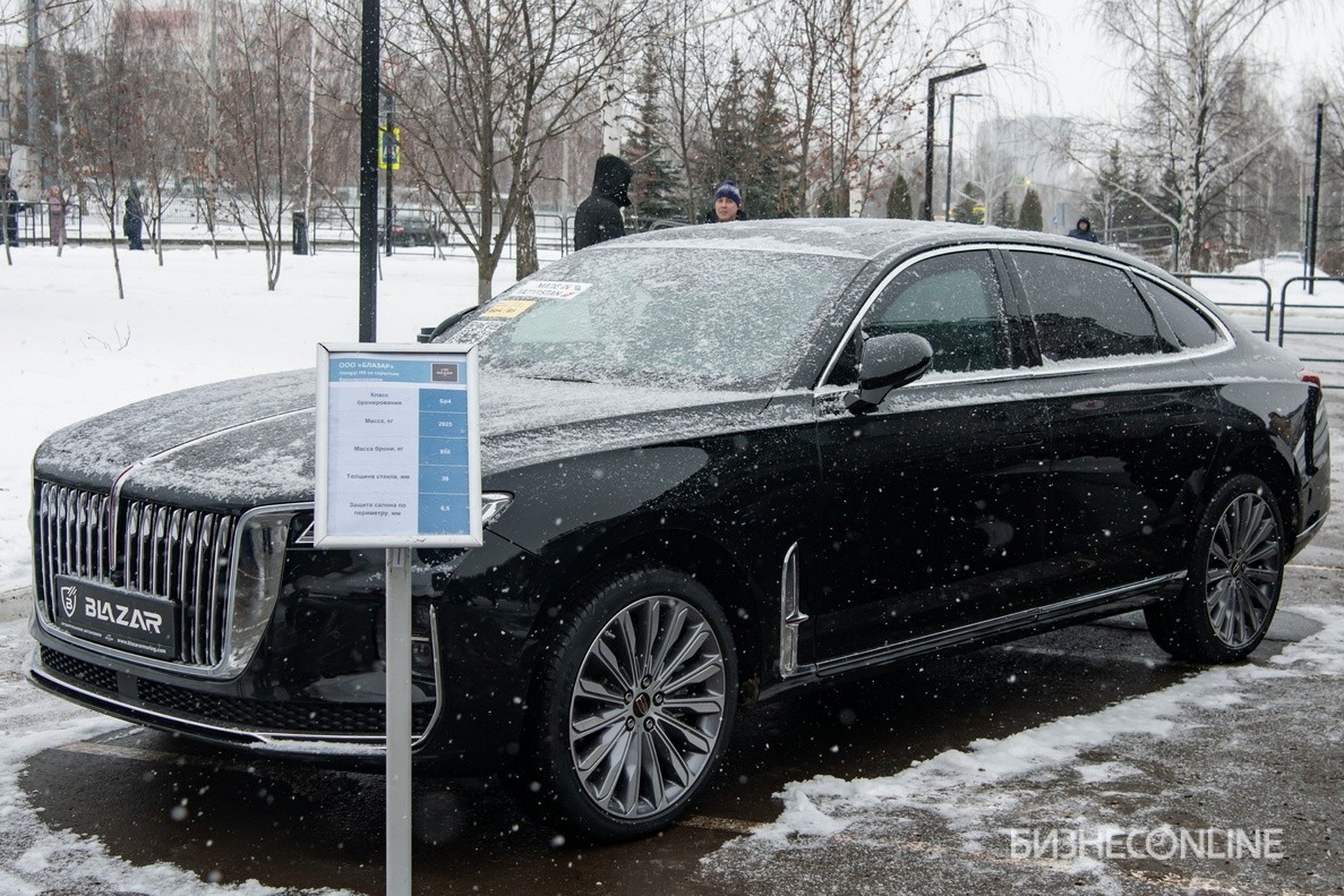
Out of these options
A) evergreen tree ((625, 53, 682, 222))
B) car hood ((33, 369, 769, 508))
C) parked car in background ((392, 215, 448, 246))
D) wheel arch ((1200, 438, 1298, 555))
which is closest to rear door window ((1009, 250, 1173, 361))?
wheel arch ((1200, 438, 1298, 555))

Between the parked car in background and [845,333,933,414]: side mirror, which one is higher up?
the parked car in background

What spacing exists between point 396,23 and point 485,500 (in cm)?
1268

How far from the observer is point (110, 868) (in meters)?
→ 4.25

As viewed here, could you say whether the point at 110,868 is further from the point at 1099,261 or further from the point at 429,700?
the point at 1099,261

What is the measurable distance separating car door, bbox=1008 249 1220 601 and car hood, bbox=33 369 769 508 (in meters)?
1.46

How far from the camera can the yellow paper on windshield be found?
19.4 feet

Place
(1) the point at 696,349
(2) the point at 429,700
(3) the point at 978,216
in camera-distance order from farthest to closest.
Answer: (3) the point at 978,216 → (1) the point at 696,349 → (2) the point at 429,700

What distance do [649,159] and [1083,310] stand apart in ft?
96.1

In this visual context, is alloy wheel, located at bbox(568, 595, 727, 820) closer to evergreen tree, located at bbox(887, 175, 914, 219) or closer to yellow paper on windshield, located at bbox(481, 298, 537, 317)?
yellow paper on windshield, located at bbox(481, 298, 537, 317)

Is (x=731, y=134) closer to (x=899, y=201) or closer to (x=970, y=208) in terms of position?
(x=899, y=201)

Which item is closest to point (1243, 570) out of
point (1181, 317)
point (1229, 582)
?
point (1229, 582)

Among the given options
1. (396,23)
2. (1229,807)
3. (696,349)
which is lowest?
(1229,807)

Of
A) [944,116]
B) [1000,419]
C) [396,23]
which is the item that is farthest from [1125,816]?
[944,116]

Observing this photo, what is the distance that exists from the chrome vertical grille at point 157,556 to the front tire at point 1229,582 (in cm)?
388
